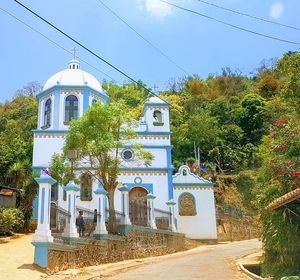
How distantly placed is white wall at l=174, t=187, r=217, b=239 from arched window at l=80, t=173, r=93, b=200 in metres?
5.60

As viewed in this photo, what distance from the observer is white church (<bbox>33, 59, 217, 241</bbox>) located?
81.1 feet

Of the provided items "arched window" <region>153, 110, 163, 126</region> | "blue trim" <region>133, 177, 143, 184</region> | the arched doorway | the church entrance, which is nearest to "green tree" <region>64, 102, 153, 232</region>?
the arched doorway

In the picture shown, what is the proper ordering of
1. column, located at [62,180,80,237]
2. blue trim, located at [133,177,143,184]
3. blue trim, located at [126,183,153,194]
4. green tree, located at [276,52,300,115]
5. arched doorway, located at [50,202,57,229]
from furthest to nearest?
blue trim, located at [133,177,143,184] < blue trim, located at [126,183,153,194] < column, located at [62,180,80,237] < arched doorway, located at [50,202,57,229] < green tree, located at [276,52,300,115]

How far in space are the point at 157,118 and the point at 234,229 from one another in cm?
996

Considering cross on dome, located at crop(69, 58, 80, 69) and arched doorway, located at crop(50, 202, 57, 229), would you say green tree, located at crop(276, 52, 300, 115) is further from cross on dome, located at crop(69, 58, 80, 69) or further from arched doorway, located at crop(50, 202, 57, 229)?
cross on dome, located at crop(69, 58, 80, 69)

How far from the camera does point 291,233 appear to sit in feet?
35.0

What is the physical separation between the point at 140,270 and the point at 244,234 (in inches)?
714

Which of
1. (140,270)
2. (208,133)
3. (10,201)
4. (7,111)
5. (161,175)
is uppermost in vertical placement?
(7,111)

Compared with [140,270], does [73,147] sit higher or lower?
higher

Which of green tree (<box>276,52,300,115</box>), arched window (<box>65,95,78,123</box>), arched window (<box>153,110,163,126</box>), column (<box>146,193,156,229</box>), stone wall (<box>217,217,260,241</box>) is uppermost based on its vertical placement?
arched window (<box>65,95,78,123</box>)

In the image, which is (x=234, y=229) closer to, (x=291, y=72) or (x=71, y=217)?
(x=71, y=217)

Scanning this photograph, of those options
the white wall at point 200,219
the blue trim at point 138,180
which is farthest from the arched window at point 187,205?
the blue trim at point 138,180

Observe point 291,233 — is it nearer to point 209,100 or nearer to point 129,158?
point 129,158

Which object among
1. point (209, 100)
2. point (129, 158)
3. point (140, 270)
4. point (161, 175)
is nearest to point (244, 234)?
point (161, 175)
